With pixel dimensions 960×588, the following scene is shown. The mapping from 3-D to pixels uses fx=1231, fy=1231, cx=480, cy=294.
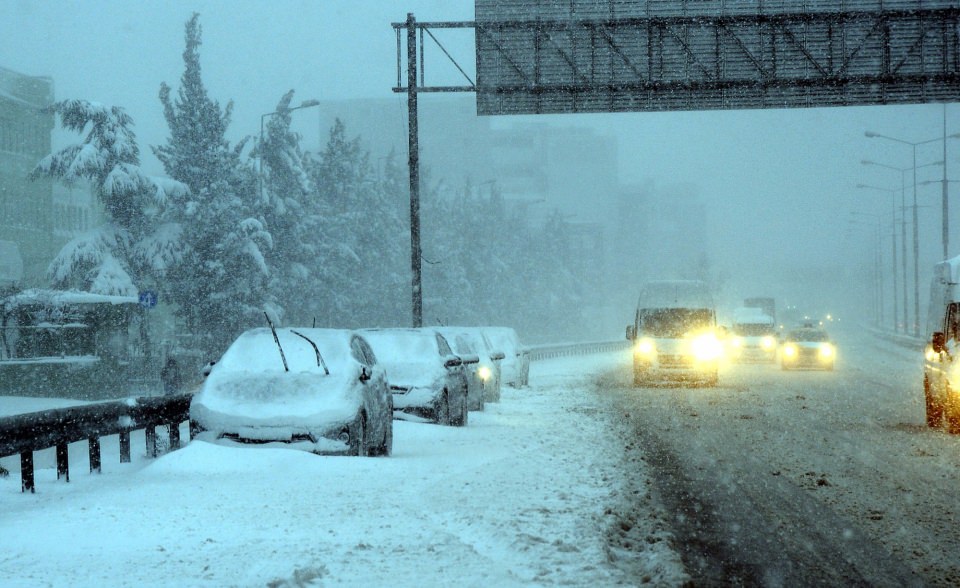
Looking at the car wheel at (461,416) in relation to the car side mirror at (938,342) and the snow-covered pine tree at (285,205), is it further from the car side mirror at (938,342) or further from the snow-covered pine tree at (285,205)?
the snow-covered pine tree at (285,205)

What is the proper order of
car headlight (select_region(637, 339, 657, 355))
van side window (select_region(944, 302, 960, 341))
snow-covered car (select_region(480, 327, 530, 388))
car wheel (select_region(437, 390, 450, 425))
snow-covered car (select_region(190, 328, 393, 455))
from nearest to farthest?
snow-covered car (select_region(190, 328, 393, 455)) < car wheel (select_region(437, 390, 450, 425)) < van side window (select_region(944, 302, 960, 341)) < snow-covered car (select_region(480, 327, 530, 388)) < car headlight (select_region(637, 339, 657, 355))

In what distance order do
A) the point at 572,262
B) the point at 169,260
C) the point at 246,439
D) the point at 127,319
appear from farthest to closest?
the point at 572,262, the point at 169,260, the point at 127,319, the point at 246,439

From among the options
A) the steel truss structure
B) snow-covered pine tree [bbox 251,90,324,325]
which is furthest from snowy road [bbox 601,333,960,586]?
snow-covered pine tree [bbox 251,90,324,325]

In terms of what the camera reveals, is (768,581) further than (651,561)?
No

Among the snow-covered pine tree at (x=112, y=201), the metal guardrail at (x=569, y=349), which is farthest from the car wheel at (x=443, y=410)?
the metal guardrail at (x=569, y=349)

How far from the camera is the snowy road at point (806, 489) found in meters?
8.25

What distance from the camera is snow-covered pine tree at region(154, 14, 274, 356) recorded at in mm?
44219

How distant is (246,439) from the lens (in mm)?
13094

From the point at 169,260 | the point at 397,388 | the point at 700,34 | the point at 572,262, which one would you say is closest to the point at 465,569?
the point at 397,388

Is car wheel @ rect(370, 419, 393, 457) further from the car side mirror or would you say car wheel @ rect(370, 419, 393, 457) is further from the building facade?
the building facade

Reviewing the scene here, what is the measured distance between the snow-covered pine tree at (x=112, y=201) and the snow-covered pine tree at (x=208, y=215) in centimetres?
108

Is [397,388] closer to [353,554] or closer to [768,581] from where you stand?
[353,554]

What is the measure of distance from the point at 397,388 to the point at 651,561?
33.7 ft

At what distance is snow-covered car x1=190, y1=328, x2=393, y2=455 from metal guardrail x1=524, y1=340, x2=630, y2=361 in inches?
1474
